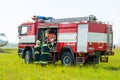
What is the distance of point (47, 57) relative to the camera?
914 inches

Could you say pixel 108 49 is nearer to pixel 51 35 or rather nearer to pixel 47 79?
pixel 51 35

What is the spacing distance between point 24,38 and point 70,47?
5304 mm

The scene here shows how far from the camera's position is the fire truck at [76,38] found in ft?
68.8

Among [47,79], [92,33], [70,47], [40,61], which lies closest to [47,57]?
[40,61]

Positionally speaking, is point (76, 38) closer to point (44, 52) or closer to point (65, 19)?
point (65, 19)

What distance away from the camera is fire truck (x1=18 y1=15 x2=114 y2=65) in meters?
21.0

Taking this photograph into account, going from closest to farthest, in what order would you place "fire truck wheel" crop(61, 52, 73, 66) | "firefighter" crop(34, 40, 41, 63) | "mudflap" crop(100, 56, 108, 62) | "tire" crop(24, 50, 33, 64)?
"fire truck wheel" crop(61, 52, 73, 66), "mudflap" crop(100, 56, 108, 62), "firefighter" crop(34, 40, 41, 63), "tire" crop(24, 50, 33, 64)

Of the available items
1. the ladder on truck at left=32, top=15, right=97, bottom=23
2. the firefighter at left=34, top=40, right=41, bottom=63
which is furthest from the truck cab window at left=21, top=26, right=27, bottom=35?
the firefighter at left=34, top=40, right=41, bottom=63

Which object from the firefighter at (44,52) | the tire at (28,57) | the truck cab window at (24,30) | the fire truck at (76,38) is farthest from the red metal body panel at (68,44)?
the truck cab window at (24,30)

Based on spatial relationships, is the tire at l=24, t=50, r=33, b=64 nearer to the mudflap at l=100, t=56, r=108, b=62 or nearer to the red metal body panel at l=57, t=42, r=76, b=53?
the red metal body panel at l=57, t=42, r=76, b=53

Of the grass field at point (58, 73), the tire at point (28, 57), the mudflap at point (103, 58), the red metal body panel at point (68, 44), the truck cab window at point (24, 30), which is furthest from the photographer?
the truck cab window at point (24, 30)

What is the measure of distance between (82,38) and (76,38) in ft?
1.50

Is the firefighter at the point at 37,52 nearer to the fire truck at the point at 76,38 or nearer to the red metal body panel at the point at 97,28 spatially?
the fire truck at the point at 76,38

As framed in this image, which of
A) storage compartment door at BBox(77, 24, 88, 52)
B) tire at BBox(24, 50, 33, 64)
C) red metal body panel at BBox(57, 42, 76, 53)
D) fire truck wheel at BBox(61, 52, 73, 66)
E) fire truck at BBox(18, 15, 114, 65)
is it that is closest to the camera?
storage compartment door at BBox(77, 24, 88, 52)
